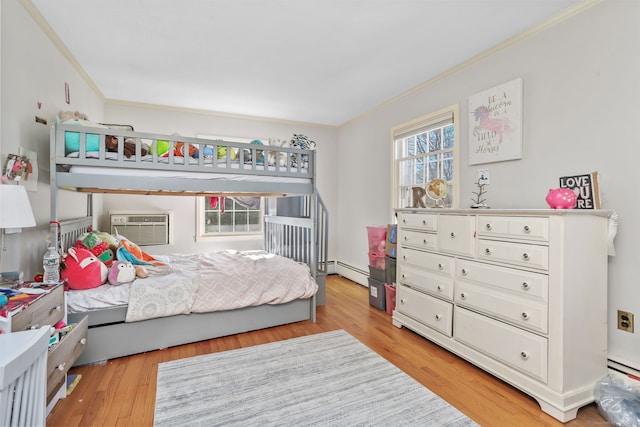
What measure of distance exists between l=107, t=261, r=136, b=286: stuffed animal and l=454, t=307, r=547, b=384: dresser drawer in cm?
257

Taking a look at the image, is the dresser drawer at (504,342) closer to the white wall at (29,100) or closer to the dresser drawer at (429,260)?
the dresser drawer at (429,260)

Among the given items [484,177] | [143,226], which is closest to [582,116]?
[484,177]

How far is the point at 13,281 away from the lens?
1.73 m

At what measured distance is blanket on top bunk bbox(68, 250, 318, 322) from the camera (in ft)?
7.47

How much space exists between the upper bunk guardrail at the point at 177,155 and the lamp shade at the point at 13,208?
784 millimetres

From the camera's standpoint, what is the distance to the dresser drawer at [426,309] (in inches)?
94.7

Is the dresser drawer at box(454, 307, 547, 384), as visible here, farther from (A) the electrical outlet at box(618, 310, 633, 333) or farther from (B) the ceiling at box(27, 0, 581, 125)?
Answer: (B) the ceiling at box(27, 0, 581, 125)

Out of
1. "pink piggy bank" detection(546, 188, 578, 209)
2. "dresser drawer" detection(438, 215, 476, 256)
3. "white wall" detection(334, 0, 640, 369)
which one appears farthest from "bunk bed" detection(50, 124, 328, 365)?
→ "pink piggy bank" detection(546, 188, 578, 209)

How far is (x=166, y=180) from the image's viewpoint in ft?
8.02

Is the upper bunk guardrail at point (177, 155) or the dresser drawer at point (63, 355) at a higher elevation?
the upper bunk guardrail at point (177, 155)

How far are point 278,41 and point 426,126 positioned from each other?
181 cm

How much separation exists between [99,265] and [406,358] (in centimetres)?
245

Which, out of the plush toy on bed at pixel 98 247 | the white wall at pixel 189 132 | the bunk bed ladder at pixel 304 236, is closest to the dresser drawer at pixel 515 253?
the bunk bed ladder at pixel 304 236

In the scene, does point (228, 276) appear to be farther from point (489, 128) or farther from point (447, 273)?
point (489, 128)
